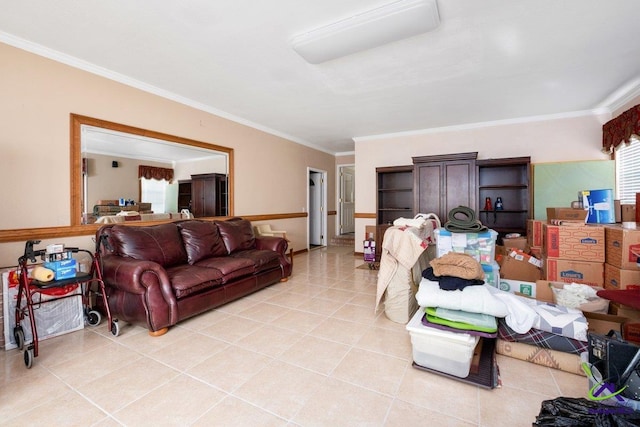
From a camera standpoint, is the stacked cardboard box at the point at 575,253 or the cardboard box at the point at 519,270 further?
the cardboard box at the point at 519,270

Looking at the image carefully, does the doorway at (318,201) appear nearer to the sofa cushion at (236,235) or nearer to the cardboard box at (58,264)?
the sofa cushion at (236,235)

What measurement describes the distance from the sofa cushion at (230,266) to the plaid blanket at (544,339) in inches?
106

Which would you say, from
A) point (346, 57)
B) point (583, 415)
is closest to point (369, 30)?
point (346, 57)

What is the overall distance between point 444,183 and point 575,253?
2.32 metres

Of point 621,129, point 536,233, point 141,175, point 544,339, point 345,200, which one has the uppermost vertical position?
point 621,129

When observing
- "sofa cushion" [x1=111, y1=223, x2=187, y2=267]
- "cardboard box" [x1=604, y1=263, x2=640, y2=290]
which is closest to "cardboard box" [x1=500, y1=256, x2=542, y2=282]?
"cardboard box" [x1=604, y1=263, x2=640, y2=290]

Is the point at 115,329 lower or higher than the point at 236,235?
lower

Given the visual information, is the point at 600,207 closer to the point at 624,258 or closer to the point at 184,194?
the point at 624,258

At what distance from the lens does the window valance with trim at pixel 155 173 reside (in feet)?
11.9

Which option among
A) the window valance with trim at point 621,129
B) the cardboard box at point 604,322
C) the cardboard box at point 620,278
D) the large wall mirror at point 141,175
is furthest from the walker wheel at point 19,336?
the window valance with trim at point 621,129

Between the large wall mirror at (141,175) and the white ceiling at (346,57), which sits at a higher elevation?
the white ceiling at (346,57)

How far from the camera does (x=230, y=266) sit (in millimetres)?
3240

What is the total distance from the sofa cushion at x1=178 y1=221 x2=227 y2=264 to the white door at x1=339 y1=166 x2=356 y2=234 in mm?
4871

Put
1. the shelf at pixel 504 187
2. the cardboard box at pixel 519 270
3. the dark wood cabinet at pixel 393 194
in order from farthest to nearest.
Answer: the dark wood cabinet at pixel 393 194, the shelf at pixel 504 187, the cardboard box at pixel 519 270
